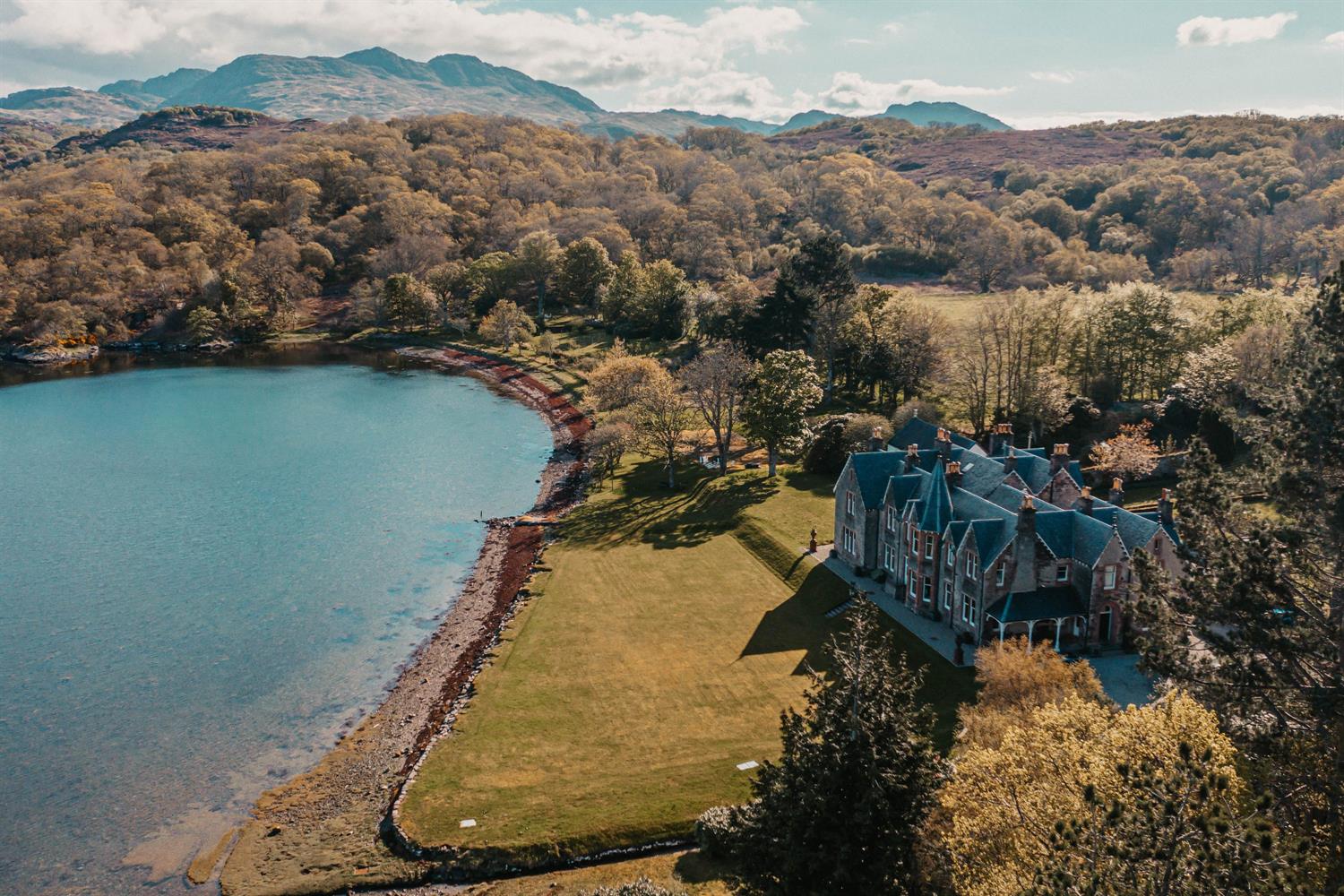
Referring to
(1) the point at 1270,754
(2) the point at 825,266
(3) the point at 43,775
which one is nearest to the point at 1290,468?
(1) the point at 1270,754

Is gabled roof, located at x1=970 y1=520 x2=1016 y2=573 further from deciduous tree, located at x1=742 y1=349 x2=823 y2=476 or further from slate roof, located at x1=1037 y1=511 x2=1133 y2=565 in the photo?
deciduous tree, located at x1=742 y1=349 x2=823 y2=476

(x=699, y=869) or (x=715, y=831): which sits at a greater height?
(x=715, y=831)

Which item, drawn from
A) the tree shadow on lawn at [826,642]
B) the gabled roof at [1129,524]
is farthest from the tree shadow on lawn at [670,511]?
the gabled roof at [1129,524]

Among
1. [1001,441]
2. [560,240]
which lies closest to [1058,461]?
[1001,441]

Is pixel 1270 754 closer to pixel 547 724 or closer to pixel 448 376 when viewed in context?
pixel 547 724

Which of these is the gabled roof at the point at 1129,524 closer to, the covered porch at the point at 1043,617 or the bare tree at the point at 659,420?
the covered porch at the point at 1043,617

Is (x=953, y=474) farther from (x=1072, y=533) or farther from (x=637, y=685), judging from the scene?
(x=637, y=685)
